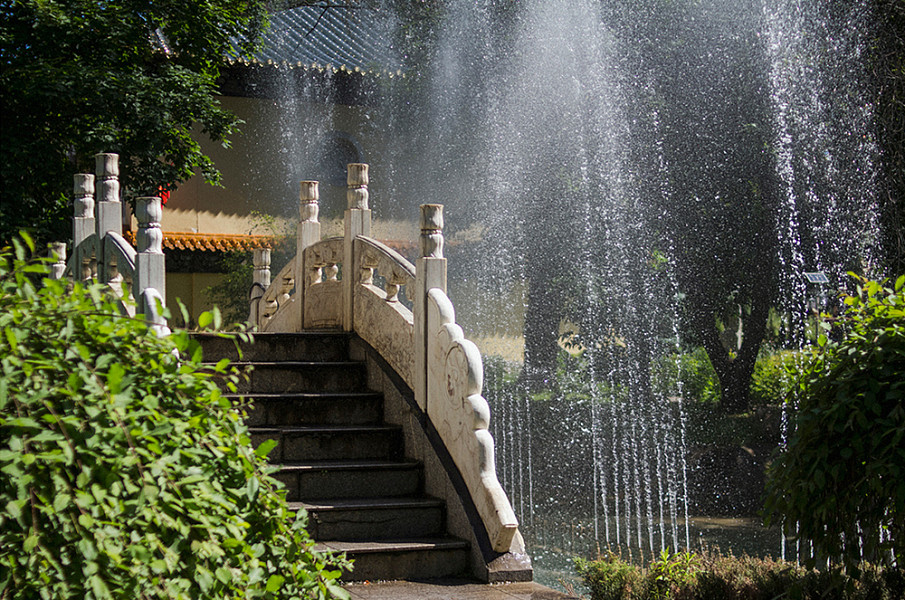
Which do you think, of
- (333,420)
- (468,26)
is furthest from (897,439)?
(468,26)

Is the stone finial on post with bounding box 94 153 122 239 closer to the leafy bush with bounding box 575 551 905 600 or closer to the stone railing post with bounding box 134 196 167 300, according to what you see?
the stone railing post with bounding box 134 196 167 300

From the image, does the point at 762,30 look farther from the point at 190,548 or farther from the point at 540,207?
the point at 190,548

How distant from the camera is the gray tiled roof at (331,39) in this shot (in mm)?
17969

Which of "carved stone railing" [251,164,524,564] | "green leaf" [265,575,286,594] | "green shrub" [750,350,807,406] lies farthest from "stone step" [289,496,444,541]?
"green shrub" [750,350,807,406]

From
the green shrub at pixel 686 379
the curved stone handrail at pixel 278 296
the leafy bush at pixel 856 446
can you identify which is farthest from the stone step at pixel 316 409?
the green shrub at pixel 686 379

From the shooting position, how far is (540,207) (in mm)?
14242

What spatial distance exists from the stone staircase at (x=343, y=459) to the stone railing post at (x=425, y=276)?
48 centimetres

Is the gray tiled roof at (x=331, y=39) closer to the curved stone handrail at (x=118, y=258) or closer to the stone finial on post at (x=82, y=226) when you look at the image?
the stone finial on post at (x=82, y=226)

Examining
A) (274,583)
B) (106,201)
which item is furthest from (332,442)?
(274,583)

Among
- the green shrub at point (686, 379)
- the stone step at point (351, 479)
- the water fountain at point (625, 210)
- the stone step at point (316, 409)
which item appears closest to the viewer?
the stone step at point (351, 479)

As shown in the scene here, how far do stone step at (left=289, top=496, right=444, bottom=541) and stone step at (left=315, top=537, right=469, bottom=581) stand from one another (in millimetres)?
144

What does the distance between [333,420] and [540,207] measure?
8328mm

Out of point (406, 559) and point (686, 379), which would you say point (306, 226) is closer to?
point (406, 559)

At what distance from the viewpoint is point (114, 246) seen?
6.89m
